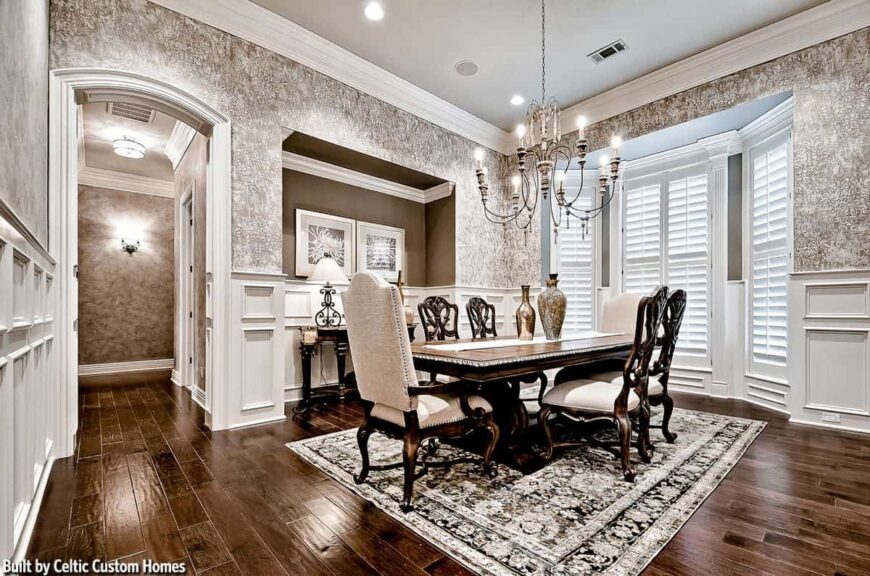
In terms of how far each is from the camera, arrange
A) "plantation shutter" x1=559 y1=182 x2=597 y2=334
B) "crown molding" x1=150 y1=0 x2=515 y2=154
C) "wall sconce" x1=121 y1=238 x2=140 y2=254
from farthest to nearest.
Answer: "wall sconce" x1=121 y1=238 x2=140 y2=254 → "plantation shutter" x1=559 y1=182 x2=597 y2=334 → "crown molding" x1=150 y1=0 x2=515 y2=154

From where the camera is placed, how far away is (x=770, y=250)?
12.8ft

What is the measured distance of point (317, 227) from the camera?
448 cm

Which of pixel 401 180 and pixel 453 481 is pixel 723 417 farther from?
pixel 401 180

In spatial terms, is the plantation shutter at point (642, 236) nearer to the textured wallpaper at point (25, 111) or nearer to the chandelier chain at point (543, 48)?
the chandelier chain at point (543, 48)

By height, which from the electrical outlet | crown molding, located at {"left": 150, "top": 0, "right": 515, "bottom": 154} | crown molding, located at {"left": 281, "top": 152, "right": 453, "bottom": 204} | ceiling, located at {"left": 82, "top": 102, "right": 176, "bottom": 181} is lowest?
the electrical outlet

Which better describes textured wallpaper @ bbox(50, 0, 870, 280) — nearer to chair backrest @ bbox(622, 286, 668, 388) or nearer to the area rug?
the area rug

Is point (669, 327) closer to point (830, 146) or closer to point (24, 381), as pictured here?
point (830, 146)

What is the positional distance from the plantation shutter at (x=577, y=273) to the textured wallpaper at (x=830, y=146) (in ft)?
7.53

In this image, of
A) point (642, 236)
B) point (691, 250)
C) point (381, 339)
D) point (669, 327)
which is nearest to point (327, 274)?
point (381, 339)

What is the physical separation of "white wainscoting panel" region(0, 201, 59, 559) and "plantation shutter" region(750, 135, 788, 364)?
16.6 feet

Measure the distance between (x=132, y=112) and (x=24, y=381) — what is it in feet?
12.4

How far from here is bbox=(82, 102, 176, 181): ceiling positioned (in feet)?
14.1

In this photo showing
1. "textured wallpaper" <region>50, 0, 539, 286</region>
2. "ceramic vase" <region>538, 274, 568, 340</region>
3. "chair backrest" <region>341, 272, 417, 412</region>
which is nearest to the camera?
"chair backrest" <region>341, 272, 417, 412</region>

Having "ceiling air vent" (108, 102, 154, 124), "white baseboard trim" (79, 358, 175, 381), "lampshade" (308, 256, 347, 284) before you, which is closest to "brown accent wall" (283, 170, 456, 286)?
"lampshade" (308, 256, 347, 284)
